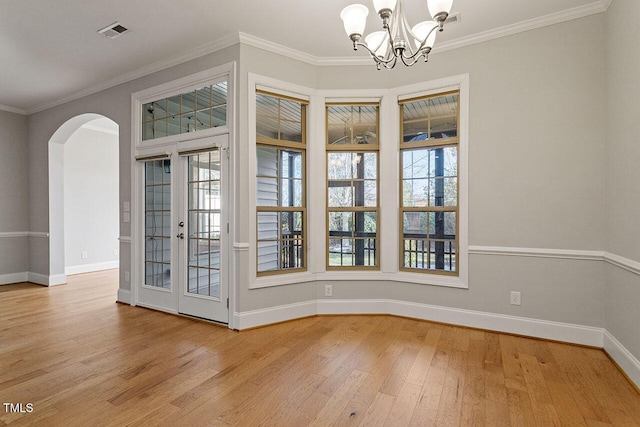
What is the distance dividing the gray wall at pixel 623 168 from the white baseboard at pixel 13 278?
796 centimetres

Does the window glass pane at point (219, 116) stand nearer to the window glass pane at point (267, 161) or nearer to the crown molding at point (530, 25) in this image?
the window glass pane at point (267, 161)

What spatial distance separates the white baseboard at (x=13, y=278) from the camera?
539cm

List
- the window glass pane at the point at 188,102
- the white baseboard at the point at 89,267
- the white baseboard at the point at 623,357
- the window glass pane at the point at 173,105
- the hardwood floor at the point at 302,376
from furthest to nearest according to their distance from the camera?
the white baseboard at the point at 89,267, the window glass pane at the point at 173,105, the window glass pane at the point at 188,102, the white baseboard at the point at 623,357, the hardwood floor at the point at 302,376

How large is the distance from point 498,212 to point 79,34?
4.44 meters

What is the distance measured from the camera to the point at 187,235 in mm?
3723

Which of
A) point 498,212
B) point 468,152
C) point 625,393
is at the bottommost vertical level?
point 625,393

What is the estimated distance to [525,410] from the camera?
1.97m

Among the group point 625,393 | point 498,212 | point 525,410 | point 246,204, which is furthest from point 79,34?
point 625,393

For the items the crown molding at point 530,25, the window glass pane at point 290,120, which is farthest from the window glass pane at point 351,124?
the crown molding at point 530,25

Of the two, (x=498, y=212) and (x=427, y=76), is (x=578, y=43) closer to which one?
(x=427, y=76)

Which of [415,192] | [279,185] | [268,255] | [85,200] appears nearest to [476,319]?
[415,192]

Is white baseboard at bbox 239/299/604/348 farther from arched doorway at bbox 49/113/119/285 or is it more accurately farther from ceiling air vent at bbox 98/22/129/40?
arched doorway at bbox 49/113/119/285

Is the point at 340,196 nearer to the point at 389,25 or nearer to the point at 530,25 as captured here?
the point at 389,25

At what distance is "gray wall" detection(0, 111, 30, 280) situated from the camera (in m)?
5.39
